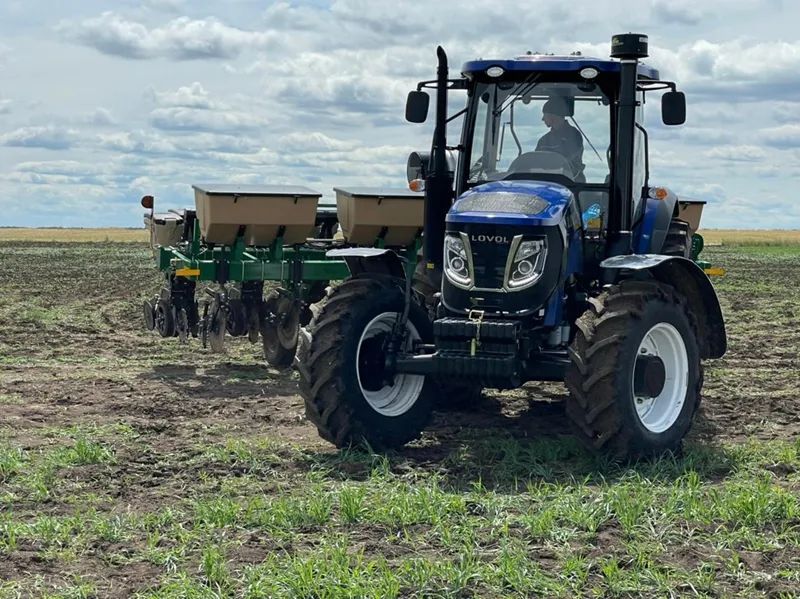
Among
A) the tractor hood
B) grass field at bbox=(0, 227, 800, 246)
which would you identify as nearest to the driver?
the tractor hood

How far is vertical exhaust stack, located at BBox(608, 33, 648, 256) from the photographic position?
912 cm

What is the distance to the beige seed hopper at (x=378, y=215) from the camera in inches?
558

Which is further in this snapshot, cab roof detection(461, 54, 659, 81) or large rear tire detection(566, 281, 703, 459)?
cab roof detection(461, 54, 659, 81)

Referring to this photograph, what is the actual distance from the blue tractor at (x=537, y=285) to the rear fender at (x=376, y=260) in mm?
17

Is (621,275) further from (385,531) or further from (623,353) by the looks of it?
(385,531)

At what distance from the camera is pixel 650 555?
623 cm

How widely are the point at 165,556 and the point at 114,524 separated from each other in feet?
2.46

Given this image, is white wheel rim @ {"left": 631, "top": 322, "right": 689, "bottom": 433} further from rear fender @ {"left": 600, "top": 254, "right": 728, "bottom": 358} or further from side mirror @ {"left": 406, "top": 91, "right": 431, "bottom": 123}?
side mirror @ {"left": 406, "top": 91, "right": 431, "bottom": 123}

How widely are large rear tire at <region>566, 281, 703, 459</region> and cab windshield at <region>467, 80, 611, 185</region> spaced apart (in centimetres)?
114

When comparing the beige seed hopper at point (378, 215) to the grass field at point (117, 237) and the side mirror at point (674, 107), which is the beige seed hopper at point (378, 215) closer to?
the side mirror at point (674, 107)

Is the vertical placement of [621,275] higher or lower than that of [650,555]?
higher

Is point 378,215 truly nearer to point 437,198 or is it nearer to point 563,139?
point 437,198

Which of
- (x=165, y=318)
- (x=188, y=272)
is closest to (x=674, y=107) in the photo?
(x=188, y=272)

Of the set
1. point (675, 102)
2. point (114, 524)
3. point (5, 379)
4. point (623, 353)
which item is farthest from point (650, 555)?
point (5, 379)
